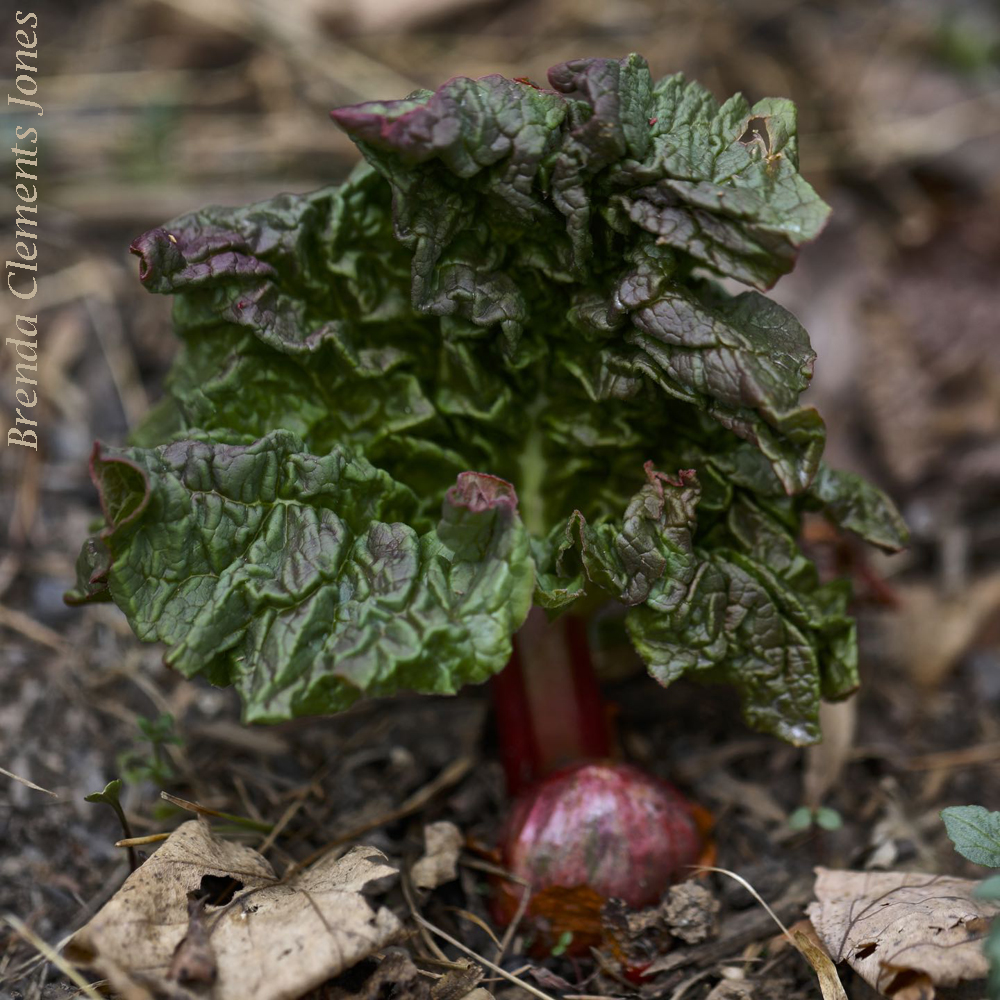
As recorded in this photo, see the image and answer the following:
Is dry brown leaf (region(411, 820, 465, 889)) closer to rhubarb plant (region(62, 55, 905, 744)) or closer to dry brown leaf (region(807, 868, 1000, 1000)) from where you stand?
rhubarb plant (region(62, 55, 905, 744))

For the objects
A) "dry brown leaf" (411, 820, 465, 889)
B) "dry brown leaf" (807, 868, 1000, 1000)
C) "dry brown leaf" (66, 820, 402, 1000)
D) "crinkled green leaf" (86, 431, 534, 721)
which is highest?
"crinkled green leaf" (86, 431, 534, 721)

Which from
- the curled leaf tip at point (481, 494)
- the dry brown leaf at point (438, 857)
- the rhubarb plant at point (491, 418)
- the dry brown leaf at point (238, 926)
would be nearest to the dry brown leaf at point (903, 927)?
the rhubarb plant at point (491, 418)

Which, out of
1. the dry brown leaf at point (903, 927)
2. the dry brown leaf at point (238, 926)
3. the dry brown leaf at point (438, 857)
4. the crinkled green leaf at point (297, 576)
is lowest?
the dry brown leaf at point (903, 927)

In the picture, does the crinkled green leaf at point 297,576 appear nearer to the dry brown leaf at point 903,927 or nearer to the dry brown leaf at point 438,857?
the dry brown leaf at point 438,857

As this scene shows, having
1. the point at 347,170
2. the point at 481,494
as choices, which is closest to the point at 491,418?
the point at 481,494

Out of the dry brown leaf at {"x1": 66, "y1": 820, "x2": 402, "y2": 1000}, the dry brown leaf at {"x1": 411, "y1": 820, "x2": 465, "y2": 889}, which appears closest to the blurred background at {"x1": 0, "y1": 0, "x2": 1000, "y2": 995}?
the dry brown leaf at {"x1": 66, "y1": 820, "x2": 402, "y2": 1000}

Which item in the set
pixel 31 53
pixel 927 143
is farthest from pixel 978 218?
pixel 31 53

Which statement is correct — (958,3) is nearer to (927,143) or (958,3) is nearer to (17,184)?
(927,143)
